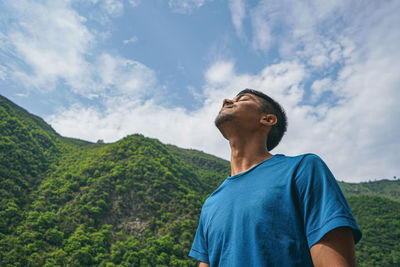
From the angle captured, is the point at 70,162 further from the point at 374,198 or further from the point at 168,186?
the point at 374,198

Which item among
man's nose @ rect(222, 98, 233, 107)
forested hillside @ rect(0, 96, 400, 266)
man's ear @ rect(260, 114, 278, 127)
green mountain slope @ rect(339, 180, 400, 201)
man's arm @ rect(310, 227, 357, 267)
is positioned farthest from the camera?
green mountain slope @ rect(339, 180, 400, 201)

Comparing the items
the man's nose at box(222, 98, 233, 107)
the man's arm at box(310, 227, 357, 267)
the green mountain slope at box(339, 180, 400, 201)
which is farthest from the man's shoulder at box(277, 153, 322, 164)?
the green mountain slope at box(339, 180, 400, 201)

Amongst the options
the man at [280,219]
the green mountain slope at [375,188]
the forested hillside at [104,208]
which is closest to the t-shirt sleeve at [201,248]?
the man at [280,219]

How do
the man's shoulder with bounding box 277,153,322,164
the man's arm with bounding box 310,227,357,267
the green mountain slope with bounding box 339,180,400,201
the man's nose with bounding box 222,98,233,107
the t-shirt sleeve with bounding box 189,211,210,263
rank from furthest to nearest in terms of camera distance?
the green mountain slope with bounding box 339,180,400,201 < the man's nose with bounding box 222,98,233,107 < the t-shirt sleeve with bounding box 189,211,210,263 < the man's shoulder with bounding box 277,153,322,164 < the man's arm with bounding box 310,227,357,267

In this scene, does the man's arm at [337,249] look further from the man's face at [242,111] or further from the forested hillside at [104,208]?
the forested hillside at [104,208]

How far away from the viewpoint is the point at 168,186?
4525cm

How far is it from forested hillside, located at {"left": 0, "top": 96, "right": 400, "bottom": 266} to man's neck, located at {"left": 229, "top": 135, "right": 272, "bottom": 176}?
2831cm

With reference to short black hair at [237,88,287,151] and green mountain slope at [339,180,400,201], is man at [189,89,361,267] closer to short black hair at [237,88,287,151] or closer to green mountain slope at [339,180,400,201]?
short black hair at [237,88,287,151]

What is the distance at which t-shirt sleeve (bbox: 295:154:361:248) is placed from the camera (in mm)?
1112

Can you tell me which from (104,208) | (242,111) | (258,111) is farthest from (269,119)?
(104,208)

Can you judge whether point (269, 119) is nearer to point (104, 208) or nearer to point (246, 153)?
point (246, 153)

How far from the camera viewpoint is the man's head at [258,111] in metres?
2.17

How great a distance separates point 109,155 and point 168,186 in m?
15.9

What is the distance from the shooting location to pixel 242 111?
2176 millimetres
